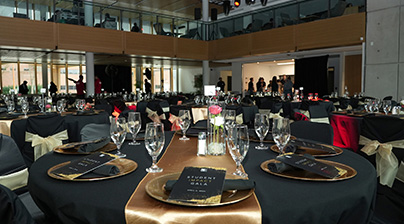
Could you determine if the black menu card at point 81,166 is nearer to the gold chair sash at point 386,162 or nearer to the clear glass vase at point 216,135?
the clear glass vase at point 216,135

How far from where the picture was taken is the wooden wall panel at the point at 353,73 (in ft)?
48.0

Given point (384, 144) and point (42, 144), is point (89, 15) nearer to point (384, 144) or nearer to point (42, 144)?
point (42, 144)

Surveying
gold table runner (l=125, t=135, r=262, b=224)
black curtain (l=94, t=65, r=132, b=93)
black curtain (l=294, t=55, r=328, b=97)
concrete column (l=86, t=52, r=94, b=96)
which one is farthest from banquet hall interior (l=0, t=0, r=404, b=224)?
black curtain (l=94, t=65, r=132, b=93)

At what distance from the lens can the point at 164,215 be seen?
99cm

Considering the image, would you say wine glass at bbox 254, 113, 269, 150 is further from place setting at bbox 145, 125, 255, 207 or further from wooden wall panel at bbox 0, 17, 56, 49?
wooden wall panel at bbox 0, 17, 56, 49

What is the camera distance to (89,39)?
503 inches

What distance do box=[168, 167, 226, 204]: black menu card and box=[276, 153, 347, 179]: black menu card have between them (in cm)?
38

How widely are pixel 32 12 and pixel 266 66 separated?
1547cm

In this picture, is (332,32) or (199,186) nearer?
(199,186)

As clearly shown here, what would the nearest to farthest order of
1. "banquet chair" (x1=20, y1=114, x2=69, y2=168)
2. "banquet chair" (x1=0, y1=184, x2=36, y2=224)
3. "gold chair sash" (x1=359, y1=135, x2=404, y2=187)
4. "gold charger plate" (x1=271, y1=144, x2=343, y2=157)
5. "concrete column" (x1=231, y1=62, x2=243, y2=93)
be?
"banquet chair" (x1=0, y1=184, x2=36, y2=224), "gold charger plate" (x1=271, y1=144, x2=343, y2=157), "gold chair sash" (x1=359, y1=135, x2=404, y2=187), "banquet chair" (x1=20, y1=114, x2=69, y2=168), "concrete column" (x1=231, y1=62, x2=243, y2=93)

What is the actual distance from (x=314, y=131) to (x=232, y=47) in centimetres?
1368

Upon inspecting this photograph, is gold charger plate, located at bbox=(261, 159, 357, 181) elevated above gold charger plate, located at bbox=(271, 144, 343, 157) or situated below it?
below

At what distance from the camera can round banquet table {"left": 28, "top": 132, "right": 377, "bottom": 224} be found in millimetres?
1037

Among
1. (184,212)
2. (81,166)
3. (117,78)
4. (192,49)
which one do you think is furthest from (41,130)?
(117,78)
